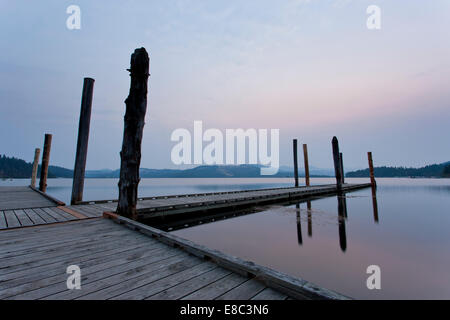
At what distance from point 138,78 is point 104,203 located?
596 cm

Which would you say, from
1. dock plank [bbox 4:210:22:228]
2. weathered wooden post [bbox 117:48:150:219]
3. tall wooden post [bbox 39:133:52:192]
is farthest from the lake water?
tall wooden post [bbox 39:133:52:192]

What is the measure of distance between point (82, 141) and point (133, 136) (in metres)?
3.83

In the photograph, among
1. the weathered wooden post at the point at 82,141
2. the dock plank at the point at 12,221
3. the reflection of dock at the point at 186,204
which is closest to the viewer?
the dock plank at the point at 12,221

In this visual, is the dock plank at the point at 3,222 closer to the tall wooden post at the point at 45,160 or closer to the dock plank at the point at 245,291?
the dock plank at the point at 245,291

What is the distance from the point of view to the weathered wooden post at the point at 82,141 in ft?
27.5

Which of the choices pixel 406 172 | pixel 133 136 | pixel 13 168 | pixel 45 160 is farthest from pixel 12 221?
pixel 406 172

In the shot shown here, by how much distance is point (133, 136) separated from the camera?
6172mm

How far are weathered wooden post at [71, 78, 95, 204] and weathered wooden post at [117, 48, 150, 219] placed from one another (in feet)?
11.5

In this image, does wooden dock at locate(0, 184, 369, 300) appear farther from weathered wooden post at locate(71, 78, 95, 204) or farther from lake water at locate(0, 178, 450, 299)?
weathered wooden post at locate(71, 78, 95, 204)

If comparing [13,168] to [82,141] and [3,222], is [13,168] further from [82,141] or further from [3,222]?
[3,222]

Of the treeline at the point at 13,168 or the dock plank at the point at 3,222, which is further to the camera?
the treeline at the point at 13,168

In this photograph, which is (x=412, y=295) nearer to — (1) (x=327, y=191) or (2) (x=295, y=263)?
(2) (x=295, y=263)

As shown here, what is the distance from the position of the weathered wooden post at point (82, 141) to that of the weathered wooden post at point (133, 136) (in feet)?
11.5

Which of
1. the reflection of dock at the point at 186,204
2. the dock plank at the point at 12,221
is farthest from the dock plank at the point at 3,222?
A: the reflection of dock at the point at 186,204
